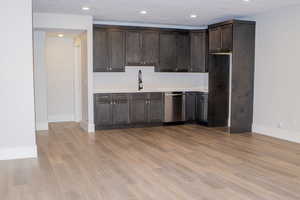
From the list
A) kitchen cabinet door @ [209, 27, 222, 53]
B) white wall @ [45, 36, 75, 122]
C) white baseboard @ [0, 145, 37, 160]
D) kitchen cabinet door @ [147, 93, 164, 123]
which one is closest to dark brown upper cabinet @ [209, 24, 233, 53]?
kitchen cabinet door @ [209, 27, 222, 53]

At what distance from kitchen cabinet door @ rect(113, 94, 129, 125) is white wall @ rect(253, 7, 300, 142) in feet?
10.1

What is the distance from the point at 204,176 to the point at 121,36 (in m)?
4.59

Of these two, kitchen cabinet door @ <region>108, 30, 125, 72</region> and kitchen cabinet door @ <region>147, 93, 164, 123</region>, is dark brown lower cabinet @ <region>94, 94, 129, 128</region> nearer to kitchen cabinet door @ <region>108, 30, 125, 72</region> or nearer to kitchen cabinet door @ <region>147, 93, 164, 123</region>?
kitchen cabinet door @ <region>147, 93, 164, 123</region>

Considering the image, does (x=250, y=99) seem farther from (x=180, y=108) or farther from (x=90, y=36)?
(x=90, y=36)

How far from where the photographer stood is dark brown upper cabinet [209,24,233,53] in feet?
22.7

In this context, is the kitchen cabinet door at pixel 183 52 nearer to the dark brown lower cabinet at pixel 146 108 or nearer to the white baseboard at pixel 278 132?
the dark brown lower cabinet at pixel 146 108

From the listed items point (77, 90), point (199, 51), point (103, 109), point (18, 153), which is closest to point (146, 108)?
point (103, 109)

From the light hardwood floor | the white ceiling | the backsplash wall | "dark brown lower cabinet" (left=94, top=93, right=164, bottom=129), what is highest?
the white ceiling

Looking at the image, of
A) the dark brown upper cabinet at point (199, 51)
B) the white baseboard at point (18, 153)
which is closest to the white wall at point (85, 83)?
the white baseboard at point (18, 153)

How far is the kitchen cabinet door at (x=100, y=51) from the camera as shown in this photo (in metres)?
7.39

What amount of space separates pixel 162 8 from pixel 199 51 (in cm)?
239

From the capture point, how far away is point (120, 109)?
24.6 feet

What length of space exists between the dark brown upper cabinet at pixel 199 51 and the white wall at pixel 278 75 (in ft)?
5.08

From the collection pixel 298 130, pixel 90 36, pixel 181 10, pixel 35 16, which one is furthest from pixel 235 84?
pixel 35 16
